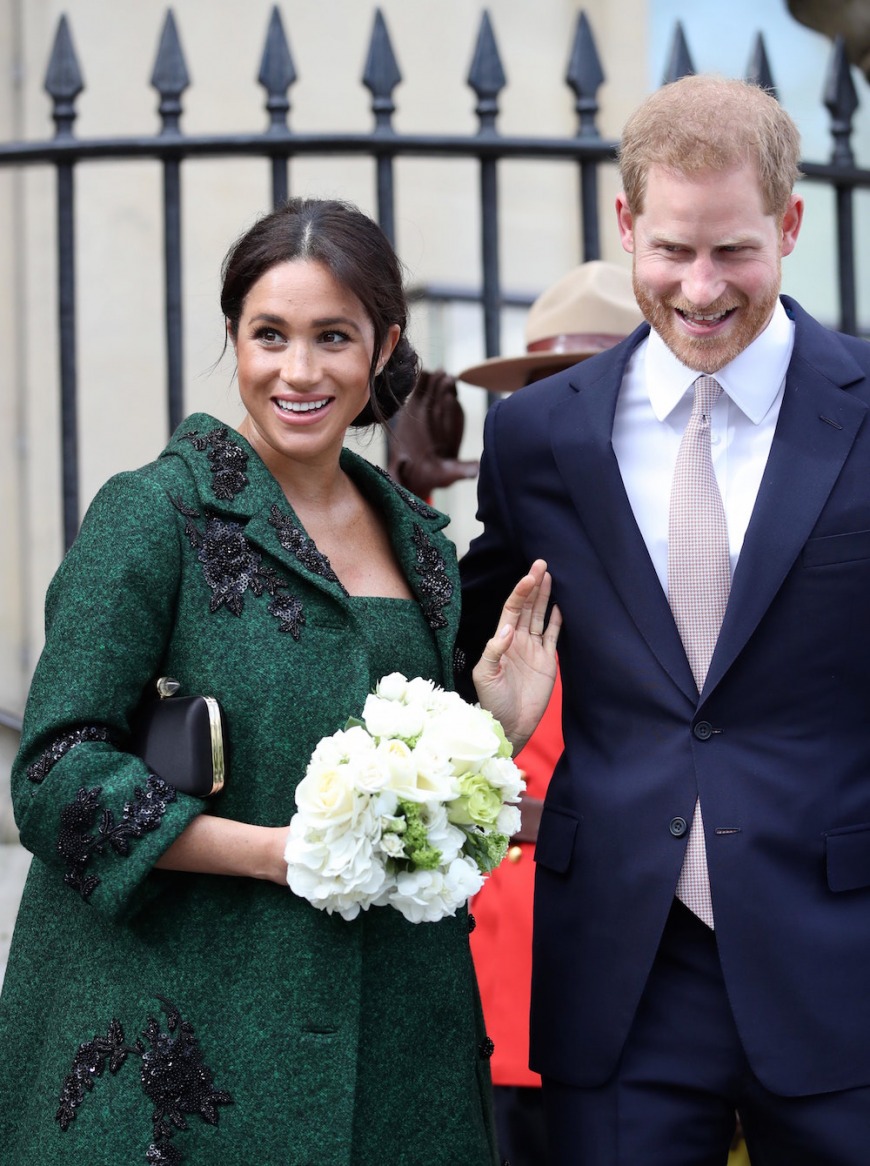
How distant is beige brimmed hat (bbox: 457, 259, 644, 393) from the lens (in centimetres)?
387

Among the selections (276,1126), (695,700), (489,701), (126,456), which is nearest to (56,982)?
(276,1126)

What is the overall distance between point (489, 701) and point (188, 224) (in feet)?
13.8

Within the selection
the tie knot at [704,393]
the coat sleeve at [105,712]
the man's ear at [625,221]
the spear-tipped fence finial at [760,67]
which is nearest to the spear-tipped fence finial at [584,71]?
the spear-tipped fence finial at [760,67]

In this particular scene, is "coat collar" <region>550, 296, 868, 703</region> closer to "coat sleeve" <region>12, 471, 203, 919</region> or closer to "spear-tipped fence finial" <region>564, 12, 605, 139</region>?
"coat sleeve" <region>12, 471, 203, 919</region>

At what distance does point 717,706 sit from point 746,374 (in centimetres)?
52

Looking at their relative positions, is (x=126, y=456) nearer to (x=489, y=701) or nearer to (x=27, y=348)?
(x=27, y=348)

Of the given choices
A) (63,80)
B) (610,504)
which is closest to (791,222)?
(610,504)

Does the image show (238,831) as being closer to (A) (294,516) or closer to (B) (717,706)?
(A) (294,516)

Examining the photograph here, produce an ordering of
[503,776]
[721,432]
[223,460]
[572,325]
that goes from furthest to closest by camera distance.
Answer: [572,325], [721,432], [223,460], [503,776]

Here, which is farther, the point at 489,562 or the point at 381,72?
the point at 381,72

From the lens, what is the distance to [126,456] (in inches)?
246

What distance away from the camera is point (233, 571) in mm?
2418

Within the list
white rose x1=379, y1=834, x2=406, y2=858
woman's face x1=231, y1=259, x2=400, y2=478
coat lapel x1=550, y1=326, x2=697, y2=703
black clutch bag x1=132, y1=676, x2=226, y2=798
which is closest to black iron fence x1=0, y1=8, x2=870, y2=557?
coat lapel x1=550, y1=326, x2=697, y2=703

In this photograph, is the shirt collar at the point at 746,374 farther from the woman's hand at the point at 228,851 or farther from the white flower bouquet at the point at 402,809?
the woman's hand at the point at 228,851
